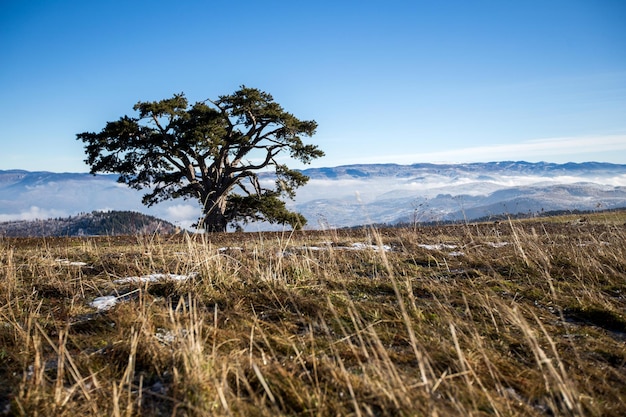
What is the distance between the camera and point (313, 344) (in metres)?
2.52

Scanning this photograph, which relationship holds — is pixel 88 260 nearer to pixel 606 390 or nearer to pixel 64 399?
pixel 64 399

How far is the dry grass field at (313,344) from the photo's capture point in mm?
2045

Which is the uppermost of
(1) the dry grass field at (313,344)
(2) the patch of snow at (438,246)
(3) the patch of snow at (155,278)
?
(3) the patch of snow at (155,278)

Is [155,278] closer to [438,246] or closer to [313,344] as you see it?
[313,344]

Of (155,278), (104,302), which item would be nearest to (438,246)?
(155,278)

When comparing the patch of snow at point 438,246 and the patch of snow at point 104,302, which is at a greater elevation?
the patch of snow at point 104,302

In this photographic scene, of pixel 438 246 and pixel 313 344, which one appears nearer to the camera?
pixel 313 344

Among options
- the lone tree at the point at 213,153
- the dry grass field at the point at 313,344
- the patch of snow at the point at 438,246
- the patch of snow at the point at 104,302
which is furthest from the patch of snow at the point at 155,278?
the lone tree at the point at 213,153

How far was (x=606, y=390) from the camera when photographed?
91.5 inches

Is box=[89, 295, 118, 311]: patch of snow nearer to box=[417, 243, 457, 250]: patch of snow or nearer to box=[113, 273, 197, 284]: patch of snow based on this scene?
box=[113, 273, 197, 284]: patch of snow

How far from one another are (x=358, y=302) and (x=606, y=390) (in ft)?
6.78

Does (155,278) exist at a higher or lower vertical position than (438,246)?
higher

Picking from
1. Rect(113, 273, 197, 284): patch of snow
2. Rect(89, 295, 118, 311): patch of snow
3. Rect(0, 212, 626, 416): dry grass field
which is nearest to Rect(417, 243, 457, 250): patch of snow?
Rect(0, 212, 626, 416): dry grass field

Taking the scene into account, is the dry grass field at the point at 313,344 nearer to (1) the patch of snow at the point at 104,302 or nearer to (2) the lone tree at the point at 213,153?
(1) the patch of snow at the point at 104,302
